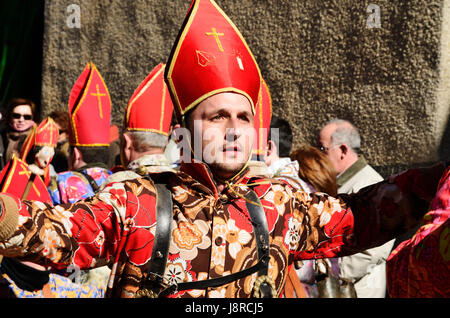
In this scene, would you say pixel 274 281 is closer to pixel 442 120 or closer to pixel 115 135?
pixel 442 120

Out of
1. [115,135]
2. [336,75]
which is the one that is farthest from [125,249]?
[115,135]

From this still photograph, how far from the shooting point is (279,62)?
7324 millimetres

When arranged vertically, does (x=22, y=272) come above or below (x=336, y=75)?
below

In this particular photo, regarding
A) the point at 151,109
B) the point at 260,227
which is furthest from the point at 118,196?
the point at 151,109

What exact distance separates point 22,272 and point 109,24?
21.2 ft

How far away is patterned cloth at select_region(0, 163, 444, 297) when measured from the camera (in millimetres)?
2266

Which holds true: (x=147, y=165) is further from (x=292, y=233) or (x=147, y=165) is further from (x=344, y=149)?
(x=292, y=233)

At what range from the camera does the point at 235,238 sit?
247 centimetres

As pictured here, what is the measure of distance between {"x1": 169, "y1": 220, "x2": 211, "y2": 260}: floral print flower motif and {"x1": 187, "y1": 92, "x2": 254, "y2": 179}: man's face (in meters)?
0.23

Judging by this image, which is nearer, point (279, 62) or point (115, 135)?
point (279, 62)

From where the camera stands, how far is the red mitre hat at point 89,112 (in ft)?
19.1

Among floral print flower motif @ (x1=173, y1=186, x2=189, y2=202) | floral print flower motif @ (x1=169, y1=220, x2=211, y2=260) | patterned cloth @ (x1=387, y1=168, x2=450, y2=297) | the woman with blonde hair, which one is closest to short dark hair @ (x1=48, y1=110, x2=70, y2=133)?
the woman with blonde hair
